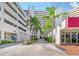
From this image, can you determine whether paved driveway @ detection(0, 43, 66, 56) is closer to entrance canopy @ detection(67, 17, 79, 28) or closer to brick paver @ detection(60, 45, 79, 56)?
brick paver @ detection(60, 45, 79, 56)

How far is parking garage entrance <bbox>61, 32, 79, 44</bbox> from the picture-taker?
22.7 meters

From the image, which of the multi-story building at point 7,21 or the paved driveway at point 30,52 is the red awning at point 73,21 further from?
the multi-story building at point 7,21

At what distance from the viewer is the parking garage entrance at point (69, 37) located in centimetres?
2270

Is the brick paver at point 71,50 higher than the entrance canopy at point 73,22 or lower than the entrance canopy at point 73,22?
lower

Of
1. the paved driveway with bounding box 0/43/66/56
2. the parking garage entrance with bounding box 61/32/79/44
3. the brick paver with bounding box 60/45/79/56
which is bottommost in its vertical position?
the paved driveway with bounding box 0/43/66/56

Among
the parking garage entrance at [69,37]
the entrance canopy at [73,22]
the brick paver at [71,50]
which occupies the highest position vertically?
the entrance canopy at [73,22]

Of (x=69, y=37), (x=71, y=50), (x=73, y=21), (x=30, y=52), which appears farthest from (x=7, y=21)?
(x=71, y=50)

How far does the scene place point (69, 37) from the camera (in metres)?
23.0

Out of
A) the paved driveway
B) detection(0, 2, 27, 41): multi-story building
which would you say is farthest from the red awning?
detection(0, 2, 27, 41): multi-story building

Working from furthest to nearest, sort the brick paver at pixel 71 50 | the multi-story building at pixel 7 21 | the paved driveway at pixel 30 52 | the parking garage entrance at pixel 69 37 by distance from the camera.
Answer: the multi-story building at pixel 7 21 < the parking garage entrance at pixel 69 37 < the paved driveway at pixel 30 52 < the brick paver at pixel 71 50

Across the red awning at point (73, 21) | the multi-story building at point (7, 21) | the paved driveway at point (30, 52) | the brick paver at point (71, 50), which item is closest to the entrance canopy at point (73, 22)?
the red awning at point (73, 21)

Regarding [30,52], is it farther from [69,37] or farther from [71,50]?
[69,37]

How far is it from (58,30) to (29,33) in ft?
40.8

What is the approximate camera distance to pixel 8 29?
25453mm
